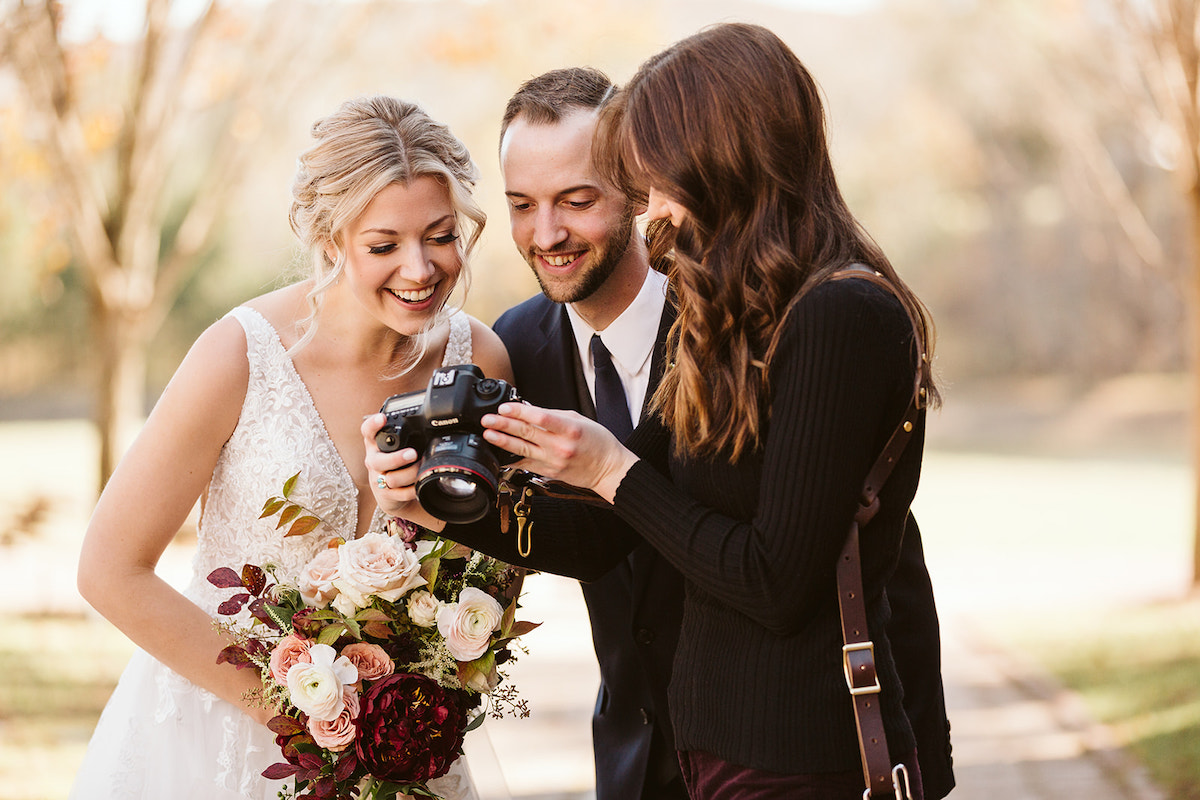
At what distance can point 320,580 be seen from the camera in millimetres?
2434

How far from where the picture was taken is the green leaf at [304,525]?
2498 mm

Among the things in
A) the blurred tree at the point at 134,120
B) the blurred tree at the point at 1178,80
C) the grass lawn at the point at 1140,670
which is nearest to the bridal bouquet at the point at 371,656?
the grass lawn at the point at 1140,670

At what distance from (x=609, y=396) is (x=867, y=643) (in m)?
1.31

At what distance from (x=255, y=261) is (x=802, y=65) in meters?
22.7

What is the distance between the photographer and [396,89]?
15.0 meters

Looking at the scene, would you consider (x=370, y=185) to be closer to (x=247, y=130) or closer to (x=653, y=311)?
(x=653, y=311)

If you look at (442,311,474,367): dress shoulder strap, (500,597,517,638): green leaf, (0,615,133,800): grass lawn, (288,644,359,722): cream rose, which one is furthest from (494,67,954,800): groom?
(0,615,133,800): grass lawn

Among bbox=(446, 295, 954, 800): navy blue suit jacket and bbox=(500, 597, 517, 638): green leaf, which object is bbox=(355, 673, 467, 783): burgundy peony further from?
bbox=(446, 295, 954, 800): navy blue suit jacket

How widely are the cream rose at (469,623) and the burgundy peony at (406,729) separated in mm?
99

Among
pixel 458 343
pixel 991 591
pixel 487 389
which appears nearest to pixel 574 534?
pixel 487 389

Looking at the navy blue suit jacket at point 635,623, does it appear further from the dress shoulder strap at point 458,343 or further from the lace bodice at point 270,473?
the lace bodice at point 270,473

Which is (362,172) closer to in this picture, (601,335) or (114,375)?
(601,335)

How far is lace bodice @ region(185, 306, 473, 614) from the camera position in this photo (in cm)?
278

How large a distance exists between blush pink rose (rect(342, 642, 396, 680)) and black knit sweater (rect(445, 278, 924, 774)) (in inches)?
23.7
